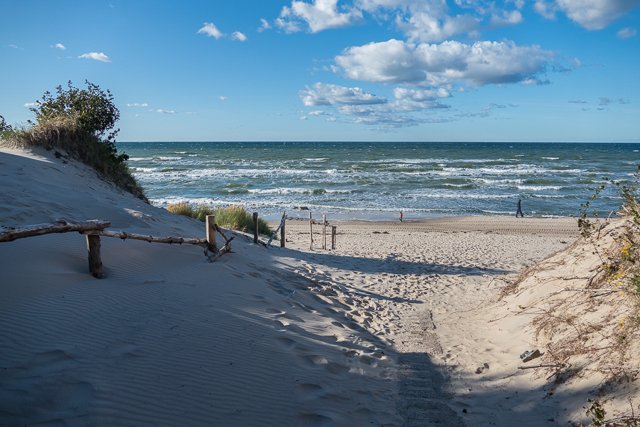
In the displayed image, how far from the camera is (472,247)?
16.8 meters

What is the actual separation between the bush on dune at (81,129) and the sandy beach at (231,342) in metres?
3.76

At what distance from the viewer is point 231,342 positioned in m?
5.33

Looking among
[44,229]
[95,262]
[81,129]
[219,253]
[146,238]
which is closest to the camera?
[44,229]

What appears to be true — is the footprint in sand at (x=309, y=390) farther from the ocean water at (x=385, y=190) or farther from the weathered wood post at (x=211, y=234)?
the ocean water at (x=385, y=190)

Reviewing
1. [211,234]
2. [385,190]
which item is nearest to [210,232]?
[211,234]

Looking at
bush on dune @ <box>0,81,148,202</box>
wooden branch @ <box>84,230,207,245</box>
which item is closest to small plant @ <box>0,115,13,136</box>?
bush on dune @ <box>0,81,148,202</box>

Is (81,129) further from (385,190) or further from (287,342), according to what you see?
(385,190)

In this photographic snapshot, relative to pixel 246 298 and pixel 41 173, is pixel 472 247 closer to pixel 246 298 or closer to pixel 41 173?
pixel 246 298

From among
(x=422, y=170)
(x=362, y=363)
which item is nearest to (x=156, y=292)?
(x=362, y=363)

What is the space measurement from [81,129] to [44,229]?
33.6 feet

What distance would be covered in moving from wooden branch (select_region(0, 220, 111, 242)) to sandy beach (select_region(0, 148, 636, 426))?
0.63m

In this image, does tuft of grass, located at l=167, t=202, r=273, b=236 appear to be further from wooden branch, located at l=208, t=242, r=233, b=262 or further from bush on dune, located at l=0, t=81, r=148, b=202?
wooden branch, located at l=208, t=242, r=233, b=262

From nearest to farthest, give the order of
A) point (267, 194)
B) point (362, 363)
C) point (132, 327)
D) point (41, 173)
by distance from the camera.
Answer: point (132, 327), point (362, 363), point (41, 173), point (267, 194)

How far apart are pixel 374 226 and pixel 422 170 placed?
98.6 feet
